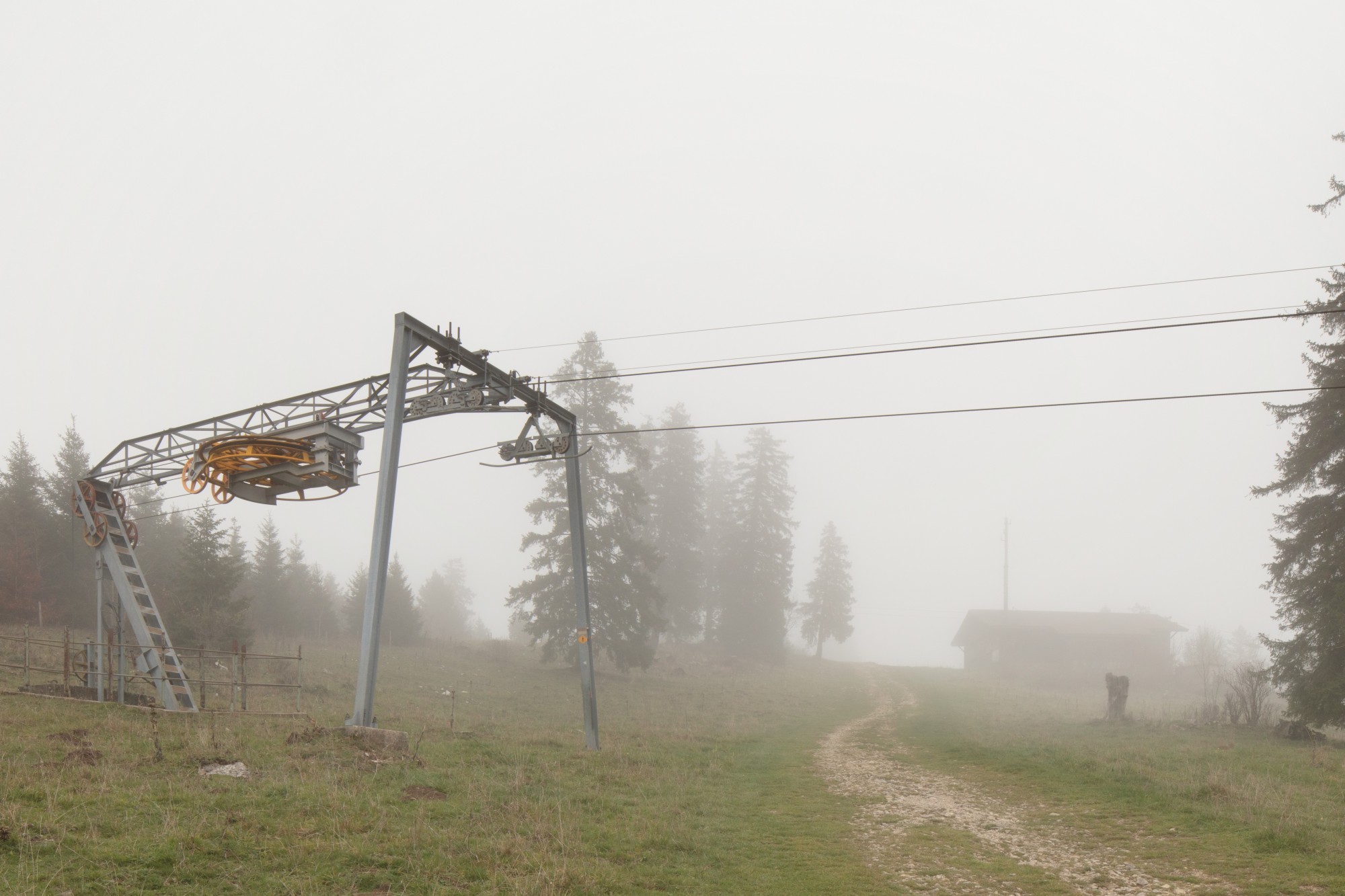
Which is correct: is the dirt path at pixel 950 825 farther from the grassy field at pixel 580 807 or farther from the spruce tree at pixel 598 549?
the spruce tree at pixel 598 549

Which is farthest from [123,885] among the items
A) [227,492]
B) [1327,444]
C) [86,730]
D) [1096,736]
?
[1327,444]

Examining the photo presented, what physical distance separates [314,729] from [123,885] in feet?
24.8

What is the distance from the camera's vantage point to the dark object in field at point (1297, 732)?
1795cm

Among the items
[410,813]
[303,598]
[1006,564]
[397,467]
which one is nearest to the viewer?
[410,813]

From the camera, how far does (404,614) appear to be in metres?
46.7

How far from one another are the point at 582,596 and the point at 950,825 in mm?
9923

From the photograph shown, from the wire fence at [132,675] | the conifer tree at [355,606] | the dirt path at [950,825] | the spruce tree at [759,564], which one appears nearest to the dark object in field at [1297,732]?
the dirt path at [950,825]

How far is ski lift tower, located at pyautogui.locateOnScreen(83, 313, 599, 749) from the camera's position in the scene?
49.8ft

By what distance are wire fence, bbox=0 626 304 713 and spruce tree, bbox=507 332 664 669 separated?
10.0 meters

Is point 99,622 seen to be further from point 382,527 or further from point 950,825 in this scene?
point 950,825

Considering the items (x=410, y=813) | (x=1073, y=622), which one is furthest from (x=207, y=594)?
(x=1073, y=622)

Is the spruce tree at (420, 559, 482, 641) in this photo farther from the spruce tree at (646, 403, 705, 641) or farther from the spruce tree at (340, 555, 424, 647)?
the spruce tree at (646, 403, 705, 641)

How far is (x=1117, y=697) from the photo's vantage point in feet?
78.1

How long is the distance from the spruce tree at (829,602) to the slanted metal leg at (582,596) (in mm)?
45522
